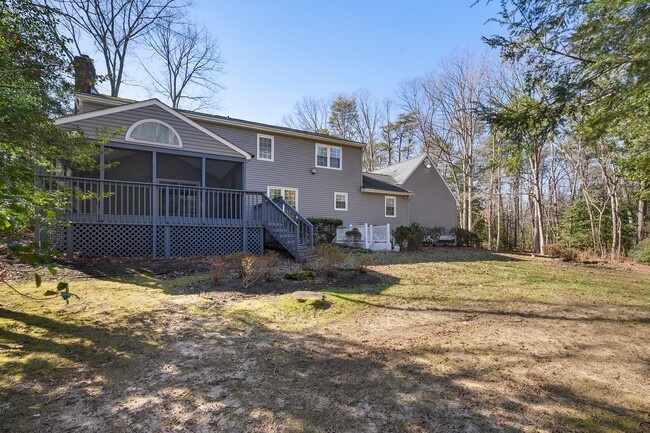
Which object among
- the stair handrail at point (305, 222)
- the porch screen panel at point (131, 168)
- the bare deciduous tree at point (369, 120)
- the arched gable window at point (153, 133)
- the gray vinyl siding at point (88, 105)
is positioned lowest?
the stair handrail at point (305, 222)

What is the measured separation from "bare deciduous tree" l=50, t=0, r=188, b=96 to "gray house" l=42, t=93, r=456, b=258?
10.5 m

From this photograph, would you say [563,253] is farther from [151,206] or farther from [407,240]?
[151,206]

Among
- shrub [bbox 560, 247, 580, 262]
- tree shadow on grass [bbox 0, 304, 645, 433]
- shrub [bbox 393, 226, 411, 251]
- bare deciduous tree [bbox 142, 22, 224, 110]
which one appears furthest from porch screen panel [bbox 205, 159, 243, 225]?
shrub [bbox 560, 247, 580, 262]

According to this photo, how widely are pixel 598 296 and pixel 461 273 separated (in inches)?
116

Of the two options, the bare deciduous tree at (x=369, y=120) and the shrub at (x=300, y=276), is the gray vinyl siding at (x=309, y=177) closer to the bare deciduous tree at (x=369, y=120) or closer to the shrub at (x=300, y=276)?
the shrub at (x=300, y=276)

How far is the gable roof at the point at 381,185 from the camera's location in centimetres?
1845

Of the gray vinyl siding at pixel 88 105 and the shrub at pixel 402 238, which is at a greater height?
the gray vinyl siding at pixel 88 105

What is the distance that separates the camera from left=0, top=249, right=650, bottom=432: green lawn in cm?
224

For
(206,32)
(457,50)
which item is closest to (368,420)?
(457,50)

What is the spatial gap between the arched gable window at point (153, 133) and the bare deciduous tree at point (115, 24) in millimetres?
12351

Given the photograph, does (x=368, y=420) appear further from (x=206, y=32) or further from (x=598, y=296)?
(x=206, y=32)

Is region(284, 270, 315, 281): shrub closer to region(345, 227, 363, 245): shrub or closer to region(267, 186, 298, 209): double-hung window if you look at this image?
region(345, 227, 363, 245): shrub

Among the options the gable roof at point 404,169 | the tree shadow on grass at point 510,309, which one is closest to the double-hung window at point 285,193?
the gable roof at point 404,169

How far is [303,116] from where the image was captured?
3077 centimetres
